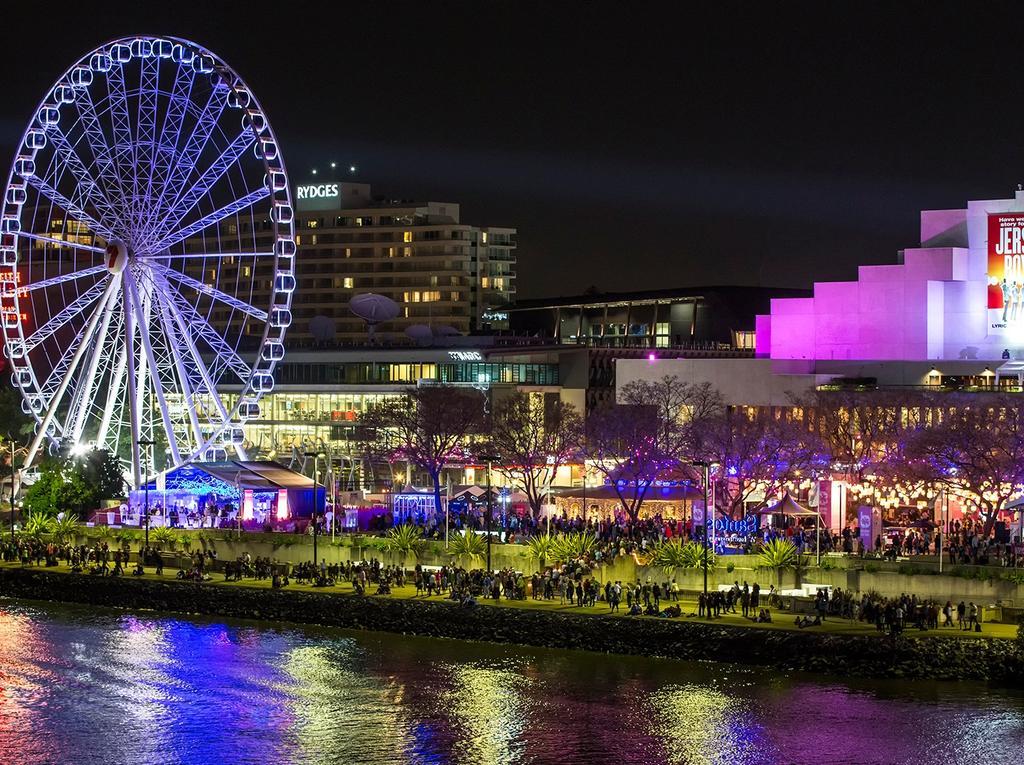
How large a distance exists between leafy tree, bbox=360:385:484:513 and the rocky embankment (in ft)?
83.1

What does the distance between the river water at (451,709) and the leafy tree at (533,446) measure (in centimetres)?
2766

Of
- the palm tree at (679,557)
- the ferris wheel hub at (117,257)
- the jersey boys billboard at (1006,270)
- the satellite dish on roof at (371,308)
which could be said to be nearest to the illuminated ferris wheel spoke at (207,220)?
the ferris wheel hub at (117,257)

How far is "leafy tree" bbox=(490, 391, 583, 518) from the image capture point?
99500 mm

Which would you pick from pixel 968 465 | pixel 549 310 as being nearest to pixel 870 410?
pixel 968 465

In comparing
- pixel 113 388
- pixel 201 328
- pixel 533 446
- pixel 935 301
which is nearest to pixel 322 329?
pixel 533 446

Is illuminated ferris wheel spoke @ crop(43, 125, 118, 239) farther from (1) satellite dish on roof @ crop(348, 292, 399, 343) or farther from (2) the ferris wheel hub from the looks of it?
(1) satellite dish on roof @ crop(348, 292, 399, 343)

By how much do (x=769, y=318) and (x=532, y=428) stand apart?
17824 millimetres

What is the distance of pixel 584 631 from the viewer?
6788 cm

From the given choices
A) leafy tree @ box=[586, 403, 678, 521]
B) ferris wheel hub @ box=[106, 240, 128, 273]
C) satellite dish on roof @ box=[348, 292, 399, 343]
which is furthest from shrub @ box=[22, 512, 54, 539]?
satellite dish on roof @ box=[348, 292, 399, 343]

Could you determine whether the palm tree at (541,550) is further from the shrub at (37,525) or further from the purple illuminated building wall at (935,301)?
the purple illuminated building wall at (935,301)

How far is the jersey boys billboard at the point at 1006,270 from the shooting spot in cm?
9988

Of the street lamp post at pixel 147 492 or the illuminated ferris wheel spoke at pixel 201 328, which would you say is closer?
the street lamp post at pixel 147 492

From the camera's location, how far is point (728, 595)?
6844 cm

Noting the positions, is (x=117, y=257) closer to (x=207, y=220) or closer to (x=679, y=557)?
(x=207, y=220)
